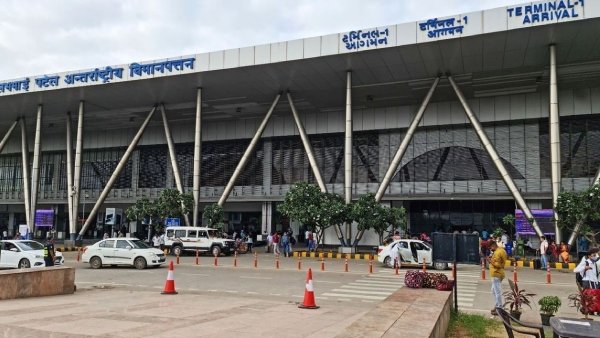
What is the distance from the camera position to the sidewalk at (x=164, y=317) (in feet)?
27.8

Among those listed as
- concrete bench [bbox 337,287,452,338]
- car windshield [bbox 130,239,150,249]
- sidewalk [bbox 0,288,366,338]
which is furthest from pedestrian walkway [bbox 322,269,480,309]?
car windshield [bbox 130,239,150,249]

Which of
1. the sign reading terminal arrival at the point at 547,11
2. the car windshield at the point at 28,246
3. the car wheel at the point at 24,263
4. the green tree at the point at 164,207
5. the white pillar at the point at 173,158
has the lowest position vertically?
the car wheel at the point at 24,263

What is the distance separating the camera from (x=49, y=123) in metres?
51.3

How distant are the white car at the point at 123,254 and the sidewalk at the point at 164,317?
9.14 metres

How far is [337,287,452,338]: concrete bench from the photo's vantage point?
6.43 m

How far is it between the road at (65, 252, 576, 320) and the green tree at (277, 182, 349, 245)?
6.62m

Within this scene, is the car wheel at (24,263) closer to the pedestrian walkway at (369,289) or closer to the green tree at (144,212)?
the pedestrian walkway at (369,289)

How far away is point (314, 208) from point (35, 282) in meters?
20.0

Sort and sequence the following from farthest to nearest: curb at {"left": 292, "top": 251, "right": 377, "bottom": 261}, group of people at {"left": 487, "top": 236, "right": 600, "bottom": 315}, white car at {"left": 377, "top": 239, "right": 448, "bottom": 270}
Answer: curb at {"left": 292, "top": 251, "right": 377, "bottom": 261} < white car at {"left": 377, "top": 239, "right": 448, "bottom": 270} < group of people at {"left": 487, "top": 236, "right": 600, "bottom": 315}

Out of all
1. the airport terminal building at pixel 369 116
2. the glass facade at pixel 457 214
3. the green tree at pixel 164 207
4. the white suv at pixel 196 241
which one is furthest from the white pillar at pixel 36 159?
the glass facade at pixel 457 214

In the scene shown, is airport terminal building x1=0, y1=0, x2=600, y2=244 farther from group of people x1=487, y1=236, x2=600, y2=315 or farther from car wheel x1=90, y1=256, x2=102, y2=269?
group of people x1=487, y1=236, x2=600, y2=315

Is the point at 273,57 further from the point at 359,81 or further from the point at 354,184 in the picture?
the point at 354,184

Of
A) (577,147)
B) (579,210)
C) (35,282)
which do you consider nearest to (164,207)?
(35,282)

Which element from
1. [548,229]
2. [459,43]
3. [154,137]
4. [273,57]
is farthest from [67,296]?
[154,137]
